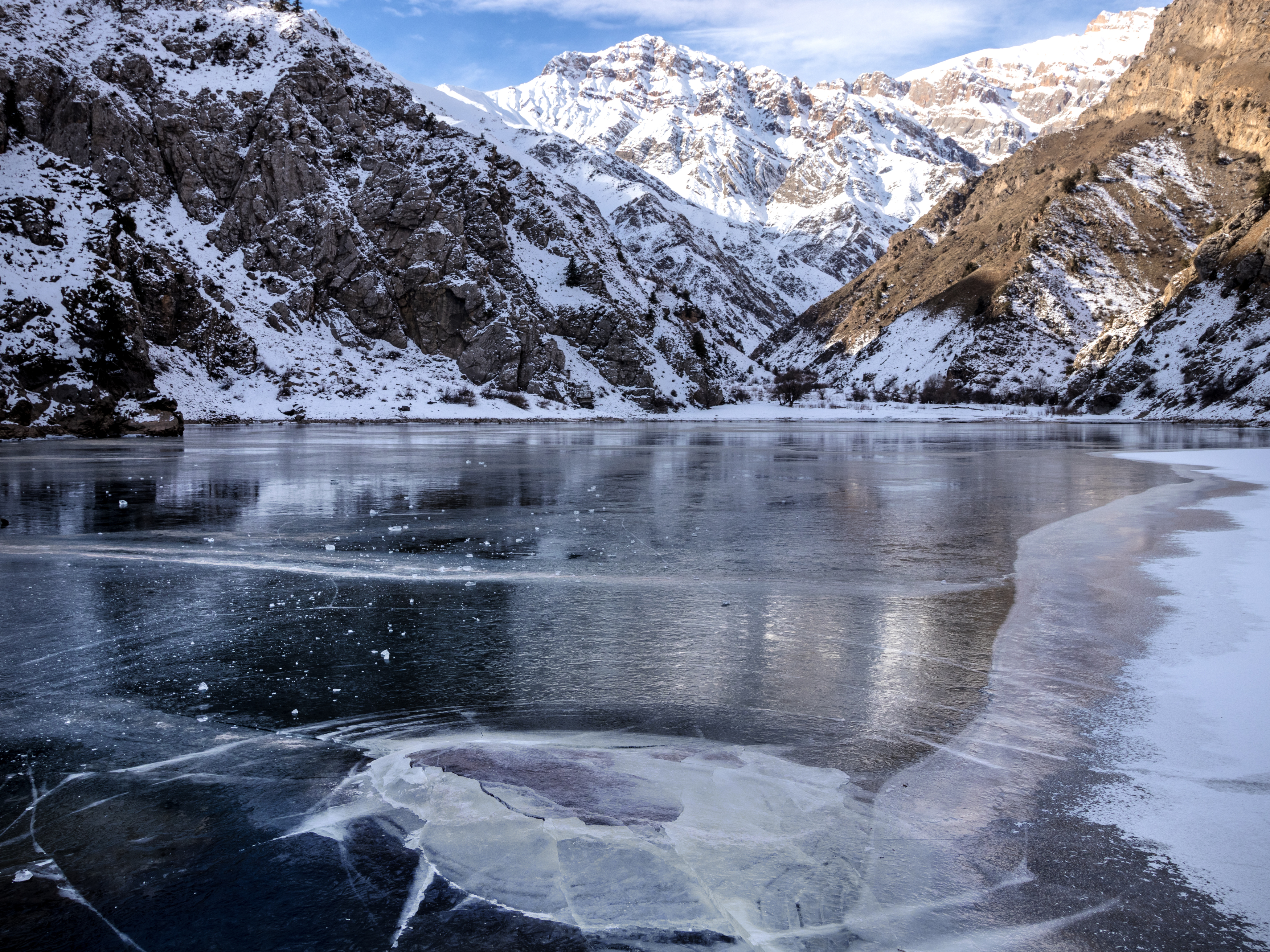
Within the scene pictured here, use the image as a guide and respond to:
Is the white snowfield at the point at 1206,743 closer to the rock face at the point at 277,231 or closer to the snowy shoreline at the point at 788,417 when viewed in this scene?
the rock face at the point at 277,231

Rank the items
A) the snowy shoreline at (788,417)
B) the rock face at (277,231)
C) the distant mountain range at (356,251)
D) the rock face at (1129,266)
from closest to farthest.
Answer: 1. the distant mountain range at (356,251)
2. the rock face at (277,231)
3. the snowy shoreline at (788,417)
4. the rock face at (1129,266)

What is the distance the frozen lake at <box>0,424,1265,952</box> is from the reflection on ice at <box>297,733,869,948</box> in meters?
0.02

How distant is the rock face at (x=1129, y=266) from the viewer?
90375 mm

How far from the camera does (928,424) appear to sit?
92.4 meters

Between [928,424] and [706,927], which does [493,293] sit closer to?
[928,424]

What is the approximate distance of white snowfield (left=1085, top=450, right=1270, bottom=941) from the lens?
3.99 metres

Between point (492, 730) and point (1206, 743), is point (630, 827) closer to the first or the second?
point (492, 730)

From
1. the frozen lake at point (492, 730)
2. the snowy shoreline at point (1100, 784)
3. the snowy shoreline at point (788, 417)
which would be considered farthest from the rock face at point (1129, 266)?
the frozen lake at point (492, 730)

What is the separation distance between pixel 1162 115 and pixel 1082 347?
2057 inches

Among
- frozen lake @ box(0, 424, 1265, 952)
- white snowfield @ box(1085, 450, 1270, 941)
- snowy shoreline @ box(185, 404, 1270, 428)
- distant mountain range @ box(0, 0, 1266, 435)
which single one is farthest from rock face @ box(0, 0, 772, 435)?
white snowfield @ box(1085, 450, 1270, 941)

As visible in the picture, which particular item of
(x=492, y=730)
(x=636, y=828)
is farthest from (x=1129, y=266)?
(x=636, y=828)

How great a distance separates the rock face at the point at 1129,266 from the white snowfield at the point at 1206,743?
82.6 m

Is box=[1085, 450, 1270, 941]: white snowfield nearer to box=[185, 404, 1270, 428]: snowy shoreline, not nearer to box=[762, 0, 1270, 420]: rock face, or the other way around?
box=[185, 404, 1270, 428]: snowy shoreline

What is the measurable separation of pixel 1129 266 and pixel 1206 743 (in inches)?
5371
